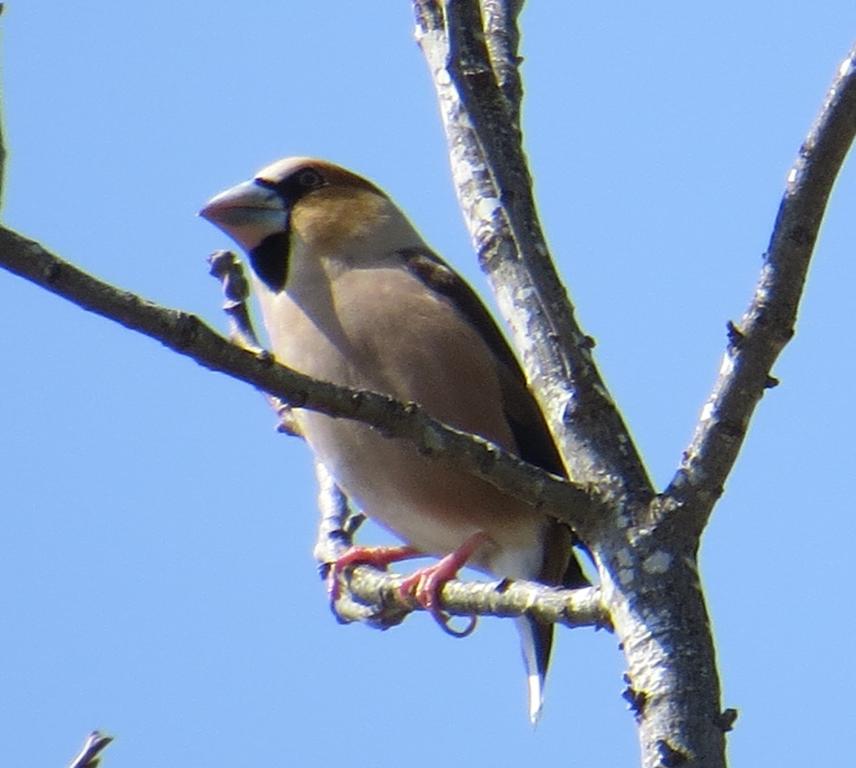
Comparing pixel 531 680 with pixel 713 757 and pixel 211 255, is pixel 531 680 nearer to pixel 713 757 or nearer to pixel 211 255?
pixel 211 255

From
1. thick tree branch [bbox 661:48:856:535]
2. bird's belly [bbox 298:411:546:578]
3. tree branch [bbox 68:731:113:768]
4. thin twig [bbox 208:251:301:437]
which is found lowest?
tree branch [bbox 68:731:113:768]

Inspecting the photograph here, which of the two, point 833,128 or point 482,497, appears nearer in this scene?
point 833,128

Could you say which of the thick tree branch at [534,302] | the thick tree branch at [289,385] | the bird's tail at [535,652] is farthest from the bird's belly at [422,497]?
the thick tree branch at [289,385]

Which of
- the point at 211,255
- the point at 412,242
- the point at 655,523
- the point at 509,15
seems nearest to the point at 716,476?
the point at 655,523

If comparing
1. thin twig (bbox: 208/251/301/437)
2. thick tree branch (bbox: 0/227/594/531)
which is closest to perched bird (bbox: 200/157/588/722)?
thin twig (bbox: 208/251/301/437)

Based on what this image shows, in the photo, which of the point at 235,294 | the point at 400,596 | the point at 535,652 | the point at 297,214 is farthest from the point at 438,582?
the point at 297,214

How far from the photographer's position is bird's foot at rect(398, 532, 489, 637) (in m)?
3.71

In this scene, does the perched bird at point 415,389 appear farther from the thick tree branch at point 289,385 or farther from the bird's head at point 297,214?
the thick tree branch at point 289,385

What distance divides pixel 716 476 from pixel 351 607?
1.60 metres

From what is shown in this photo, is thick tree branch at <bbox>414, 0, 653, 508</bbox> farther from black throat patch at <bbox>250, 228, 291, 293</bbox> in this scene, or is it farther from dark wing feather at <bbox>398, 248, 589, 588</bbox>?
black throat patch at <bbox>250, 228, 291, 293</bbox>

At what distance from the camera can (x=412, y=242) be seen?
15.8 feet

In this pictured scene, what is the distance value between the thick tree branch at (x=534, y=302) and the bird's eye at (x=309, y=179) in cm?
183

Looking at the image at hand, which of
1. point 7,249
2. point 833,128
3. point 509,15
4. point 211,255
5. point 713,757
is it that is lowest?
point 713,757

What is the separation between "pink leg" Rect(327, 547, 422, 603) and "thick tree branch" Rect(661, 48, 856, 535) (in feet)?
5.35
